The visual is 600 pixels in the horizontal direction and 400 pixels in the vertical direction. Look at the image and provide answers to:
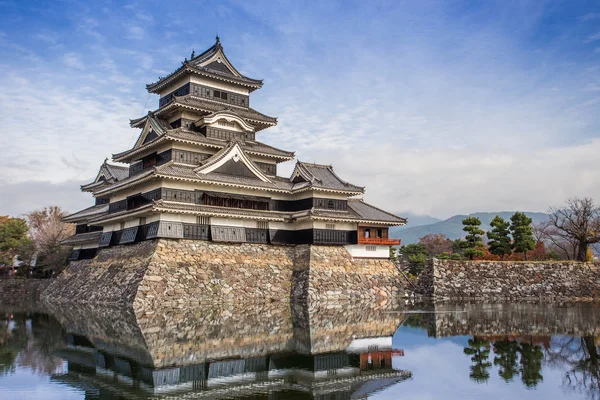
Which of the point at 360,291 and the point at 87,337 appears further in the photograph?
the point at 360,291

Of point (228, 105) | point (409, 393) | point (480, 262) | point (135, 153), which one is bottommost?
point (409, 393)

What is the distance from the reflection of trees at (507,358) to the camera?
11930 millimetres

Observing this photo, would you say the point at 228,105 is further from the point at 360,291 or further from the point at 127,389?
the point at 127,389

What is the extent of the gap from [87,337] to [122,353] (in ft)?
12.7

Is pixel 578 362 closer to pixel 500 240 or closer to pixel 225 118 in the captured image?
pixel 225 118

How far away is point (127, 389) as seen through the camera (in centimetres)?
1072

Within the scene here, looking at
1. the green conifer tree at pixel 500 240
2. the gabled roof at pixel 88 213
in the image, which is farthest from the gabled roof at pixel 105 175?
the green conifer tree at pixel 500 240

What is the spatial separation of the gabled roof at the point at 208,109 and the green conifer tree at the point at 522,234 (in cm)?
1849

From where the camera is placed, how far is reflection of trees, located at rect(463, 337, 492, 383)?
1175 cm

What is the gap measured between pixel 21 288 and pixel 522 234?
38391mm

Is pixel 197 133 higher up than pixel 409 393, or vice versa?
pixel 197 133

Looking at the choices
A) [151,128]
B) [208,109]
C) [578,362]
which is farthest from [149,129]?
[578,362]

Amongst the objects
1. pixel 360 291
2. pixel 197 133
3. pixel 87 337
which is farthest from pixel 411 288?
pixel 87 337

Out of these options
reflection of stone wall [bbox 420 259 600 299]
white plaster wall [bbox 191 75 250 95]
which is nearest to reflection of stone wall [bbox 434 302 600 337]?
reflection of stone wall [bbox 420 259 600 299]
